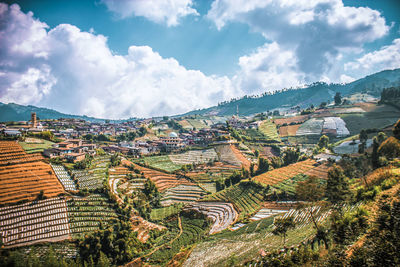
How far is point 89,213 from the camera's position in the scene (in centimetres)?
3831

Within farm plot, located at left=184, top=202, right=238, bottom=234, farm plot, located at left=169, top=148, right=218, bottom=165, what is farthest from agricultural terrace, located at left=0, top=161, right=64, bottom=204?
farm plot, located at left=169, top=148, right=218, bottom=165

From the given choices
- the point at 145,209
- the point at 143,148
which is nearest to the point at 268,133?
the point at 143,148

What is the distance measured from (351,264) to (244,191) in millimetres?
40216

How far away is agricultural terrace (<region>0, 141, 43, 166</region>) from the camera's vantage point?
4328 centimetres

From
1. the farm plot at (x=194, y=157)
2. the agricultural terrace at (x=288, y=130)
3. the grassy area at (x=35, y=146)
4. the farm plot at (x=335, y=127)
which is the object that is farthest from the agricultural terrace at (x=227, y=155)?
the grassy area at (x=35, y=146)

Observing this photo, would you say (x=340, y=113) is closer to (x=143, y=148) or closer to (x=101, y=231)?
(x=143, y=148)

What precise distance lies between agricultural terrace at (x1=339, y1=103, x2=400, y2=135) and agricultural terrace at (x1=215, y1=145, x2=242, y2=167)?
5365cm

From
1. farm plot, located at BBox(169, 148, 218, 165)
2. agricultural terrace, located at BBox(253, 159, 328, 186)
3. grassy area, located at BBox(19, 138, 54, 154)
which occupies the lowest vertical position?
agricultural terrace, located at BBox(253, 159, 328, 186)

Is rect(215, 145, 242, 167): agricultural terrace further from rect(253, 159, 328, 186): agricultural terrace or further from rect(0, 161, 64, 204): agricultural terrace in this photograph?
rect(0, 161, 64, 204): agricultural terrace

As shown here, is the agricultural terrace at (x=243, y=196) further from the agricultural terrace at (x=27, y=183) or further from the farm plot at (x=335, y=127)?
the farm plot at (x=335, y=127)

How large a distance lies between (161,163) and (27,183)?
116 feet

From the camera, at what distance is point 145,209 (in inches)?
1777

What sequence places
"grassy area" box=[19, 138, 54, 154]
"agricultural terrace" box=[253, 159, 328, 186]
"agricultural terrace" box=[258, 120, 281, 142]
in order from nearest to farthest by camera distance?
1. "grassy area" box=[19, 138, 54, 154]
2. "agricultural terrace" box=[253, 159, 328, 186]
3. "agricultural terrace" box=[258, 120, 281, 142]

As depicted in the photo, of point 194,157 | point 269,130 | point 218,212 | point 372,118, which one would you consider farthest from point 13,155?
point 372,118
